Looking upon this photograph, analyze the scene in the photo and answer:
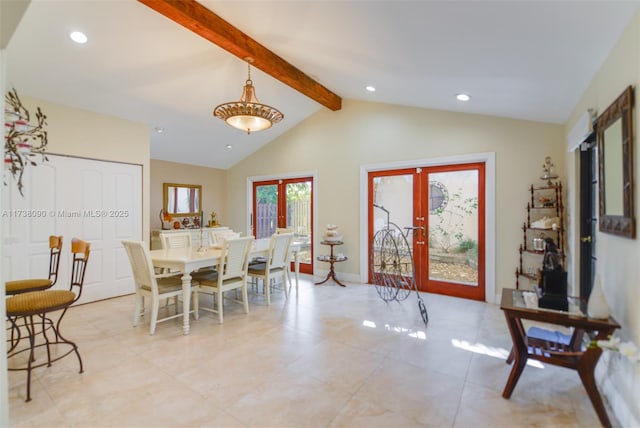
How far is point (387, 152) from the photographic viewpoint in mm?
4902

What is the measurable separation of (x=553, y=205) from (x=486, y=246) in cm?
94

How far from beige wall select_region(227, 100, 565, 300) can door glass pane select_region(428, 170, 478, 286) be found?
12.5 inches

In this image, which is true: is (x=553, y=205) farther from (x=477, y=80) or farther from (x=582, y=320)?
(x=582, y=320)

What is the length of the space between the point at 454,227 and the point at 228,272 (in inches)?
124

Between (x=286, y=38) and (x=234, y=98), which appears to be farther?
(x=234, y=98)

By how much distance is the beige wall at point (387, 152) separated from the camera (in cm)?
→ 386

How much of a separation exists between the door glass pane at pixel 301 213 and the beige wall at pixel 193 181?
1844mm

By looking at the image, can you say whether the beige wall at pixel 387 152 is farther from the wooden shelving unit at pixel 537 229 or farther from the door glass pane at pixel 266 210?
the door glass pane at pixel 266 210

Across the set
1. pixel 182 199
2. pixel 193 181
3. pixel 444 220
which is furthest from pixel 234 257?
pixel 193 181

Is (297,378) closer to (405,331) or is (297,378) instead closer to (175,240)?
(405,331)

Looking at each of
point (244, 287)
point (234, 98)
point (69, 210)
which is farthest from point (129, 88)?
point (244, 287)

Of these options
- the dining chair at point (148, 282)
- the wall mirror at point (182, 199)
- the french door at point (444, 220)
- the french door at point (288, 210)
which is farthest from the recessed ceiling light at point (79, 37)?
the french door at point (444, 220)

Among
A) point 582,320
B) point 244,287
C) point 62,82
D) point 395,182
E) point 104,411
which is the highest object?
point 62,82

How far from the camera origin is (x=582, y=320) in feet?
6.03
